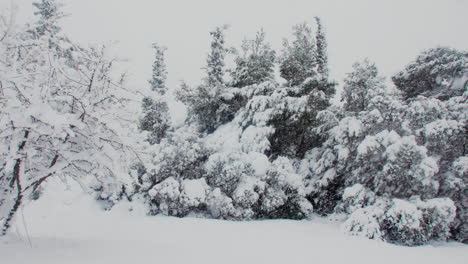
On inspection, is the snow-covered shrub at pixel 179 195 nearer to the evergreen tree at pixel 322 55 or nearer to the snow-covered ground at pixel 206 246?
the snow-covered ground at pixel 206 246

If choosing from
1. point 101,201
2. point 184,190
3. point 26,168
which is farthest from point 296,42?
point 26,168

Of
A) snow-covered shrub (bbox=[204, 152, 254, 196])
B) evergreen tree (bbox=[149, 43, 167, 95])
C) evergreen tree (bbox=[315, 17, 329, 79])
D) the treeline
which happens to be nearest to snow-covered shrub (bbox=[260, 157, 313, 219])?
the treeline

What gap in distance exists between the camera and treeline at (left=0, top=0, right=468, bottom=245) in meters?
4.12

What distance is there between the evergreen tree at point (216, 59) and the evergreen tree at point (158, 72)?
453 centimetres

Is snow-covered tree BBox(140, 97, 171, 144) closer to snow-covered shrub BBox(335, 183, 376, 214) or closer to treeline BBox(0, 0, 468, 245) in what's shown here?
treeline BBox(0, 0, 468, 245)

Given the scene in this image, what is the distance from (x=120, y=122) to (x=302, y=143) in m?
9.52

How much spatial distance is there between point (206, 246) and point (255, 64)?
12.3 meters

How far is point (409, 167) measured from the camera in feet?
27.4

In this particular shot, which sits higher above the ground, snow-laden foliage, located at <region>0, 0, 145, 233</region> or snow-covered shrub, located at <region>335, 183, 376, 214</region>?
snow-laden foliage, located at <region>0, 0, 145, 233</region>

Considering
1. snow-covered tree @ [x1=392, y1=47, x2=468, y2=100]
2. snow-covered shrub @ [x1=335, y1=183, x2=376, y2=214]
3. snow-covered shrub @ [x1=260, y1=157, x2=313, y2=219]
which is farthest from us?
snow-covered tree @ [x1=392, y1=47, x2=468, y2=100]

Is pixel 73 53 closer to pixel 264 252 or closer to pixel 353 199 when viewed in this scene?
pixel 264 252

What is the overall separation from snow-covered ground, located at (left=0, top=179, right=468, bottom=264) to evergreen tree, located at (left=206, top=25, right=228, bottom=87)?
12.2 meters

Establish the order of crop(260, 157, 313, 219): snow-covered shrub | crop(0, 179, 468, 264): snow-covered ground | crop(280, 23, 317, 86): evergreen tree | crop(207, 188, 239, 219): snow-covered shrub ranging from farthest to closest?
crop(280, 23, 317, 86): evergreen tree
crop(260, 157, 313, 219): snow-covered shrub
crop(207, 188, 239, 219): snow-covered shrub
crop(0, 179, 468, 264): snow-covered ground

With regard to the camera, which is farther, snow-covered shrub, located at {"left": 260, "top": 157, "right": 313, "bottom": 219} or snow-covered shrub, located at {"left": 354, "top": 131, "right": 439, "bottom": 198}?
snow-covered shrub, located at {"left": 260, "top": 157, "right": 313, "bottom": 219}
